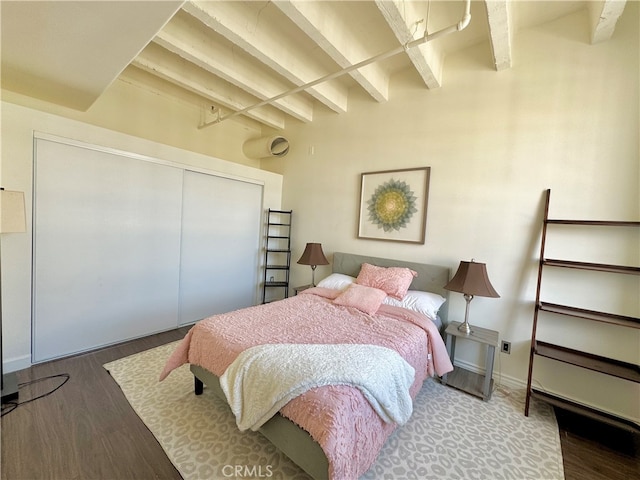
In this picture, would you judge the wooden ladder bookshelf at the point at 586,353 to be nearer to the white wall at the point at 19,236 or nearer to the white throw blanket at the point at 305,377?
the white throw blanket at the point at 305,377

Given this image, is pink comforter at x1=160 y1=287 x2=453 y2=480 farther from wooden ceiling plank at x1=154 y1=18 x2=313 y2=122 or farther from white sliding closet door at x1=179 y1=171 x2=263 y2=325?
wooden ceiling plank at x1=154 y1=18 x2=313 y2=122

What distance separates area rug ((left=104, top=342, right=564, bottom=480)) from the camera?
1.50 m

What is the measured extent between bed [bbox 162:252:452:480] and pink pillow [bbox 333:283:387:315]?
0.21 ft

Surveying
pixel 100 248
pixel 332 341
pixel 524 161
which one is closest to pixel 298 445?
pixel 332 341

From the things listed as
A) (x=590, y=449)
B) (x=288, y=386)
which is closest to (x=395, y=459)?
(x=288, y=386)

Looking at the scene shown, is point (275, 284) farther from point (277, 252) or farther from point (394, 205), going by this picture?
point (394, 205)

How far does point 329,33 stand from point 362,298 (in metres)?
2.29

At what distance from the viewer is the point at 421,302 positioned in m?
2.44

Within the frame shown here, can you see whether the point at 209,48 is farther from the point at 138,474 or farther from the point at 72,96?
the point at 138,474

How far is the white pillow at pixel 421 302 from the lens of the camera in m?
2.39

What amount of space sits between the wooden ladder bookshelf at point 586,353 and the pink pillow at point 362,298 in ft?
3.90

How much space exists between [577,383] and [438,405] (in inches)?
44.8

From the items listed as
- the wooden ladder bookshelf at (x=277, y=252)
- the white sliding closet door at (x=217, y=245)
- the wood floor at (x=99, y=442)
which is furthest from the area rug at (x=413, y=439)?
the wooden ladder bookshelf at (x=277, y=252)

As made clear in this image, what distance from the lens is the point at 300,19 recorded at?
189cm
